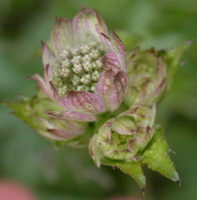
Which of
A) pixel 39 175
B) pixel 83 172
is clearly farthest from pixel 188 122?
pixel 39 175

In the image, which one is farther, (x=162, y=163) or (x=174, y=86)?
(x=174, y=86)

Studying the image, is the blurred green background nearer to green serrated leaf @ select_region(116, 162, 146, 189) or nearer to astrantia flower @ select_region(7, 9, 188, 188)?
astrantia flower @ select_region(7, 9, 188, 188)

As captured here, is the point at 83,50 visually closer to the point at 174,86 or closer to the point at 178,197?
the point at 174,86

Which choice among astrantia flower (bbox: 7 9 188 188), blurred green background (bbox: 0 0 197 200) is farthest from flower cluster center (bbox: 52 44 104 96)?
blurred green background (bbox: 0 0 197 200)

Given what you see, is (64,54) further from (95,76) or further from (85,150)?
(85,150)

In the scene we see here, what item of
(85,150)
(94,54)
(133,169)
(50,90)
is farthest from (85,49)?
(85,150)

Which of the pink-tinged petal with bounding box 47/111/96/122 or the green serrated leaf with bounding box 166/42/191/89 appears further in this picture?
the green serrated leaf with bounding box 166/42/191/89
